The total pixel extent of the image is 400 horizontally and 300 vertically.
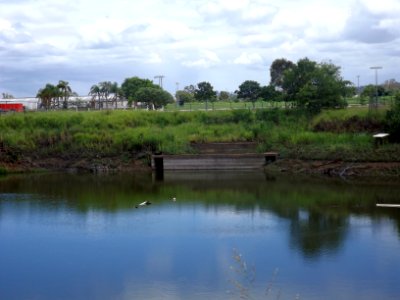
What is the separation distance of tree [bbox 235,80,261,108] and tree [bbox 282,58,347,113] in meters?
14.5

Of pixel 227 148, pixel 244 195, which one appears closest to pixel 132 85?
pixel 227 148

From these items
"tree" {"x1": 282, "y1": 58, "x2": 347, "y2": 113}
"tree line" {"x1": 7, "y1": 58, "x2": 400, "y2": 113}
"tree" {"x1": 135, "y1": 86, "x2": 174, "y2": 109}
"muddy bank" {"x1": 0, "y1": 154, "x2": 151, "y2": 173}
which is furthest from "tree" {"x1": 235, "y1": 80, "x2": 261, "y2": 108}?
"muddy bank" {"x1": 0, "y1": 154, "x2": 151, "y2": 173}

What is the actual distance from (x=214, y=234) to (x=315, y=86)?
24.9 meters

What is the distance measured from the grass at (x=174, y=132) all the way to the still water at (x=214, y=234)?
15.3ft

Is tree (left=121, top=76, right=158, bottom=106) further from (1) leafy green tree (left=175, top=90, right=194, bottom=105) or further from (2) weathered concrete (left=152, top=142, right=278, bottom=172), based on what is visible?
(2) weathered concrete (left=152, top=142, right=278, bottom=172)

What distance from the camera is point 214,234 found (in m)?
20.3

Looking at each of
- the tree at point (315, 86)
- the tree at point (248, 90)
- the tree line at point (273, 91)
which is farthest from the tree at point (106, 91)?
the tree at point (315, 86)

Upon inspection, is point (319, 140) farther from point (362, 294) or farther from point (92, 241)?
point (362, 294)

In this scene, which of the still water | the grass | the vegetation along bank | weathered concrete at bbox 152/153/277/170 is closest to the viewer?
the still water

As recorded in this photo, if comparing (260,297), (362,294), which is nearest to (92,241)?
(260,297)

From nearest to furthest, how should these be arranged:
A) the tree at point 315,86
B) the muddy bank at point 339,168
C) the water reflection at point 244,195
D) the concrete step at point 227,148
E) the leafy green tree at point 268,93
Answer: the water reflection at point 244,195 → the muddy bank at point 339,168 → the concrete step at point 227,148 → the tree at point 315,86 → the leafy green tree at point 268,93

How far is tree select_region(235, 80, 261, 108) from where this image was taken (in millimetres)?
59631

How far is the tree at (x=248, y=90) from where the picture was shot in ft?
196

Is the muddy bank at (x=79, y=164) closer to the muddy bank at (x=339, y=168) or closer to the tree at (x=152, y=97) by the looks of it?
the muddy bank at (x=339, y=168)
